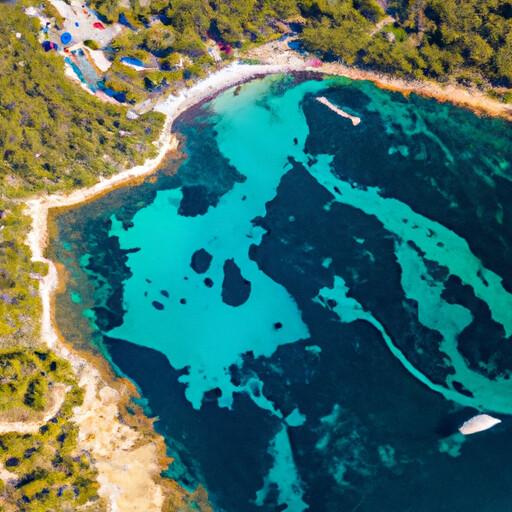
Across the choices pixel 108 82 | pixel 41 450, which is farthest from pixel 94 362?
pixel 108 82

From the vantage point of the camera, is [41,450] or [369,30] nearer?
[41,450]

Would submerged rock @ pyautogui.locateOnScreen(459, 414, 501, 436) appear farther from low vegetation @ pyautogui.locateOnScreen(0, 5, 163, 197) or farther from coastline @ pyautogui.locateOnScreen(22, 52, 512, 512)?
low vegetation @ pyautogui.locateOnScreen(0, 5, 163, 197)

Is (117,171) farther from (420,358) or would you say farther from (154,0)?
(420,358)

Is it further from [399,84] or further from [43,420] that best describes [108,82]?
[43,420]

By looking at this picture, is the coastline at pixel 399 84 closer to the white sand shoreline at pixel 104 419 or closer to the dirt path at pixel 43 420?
the white sand shoreline at pixel 104 419

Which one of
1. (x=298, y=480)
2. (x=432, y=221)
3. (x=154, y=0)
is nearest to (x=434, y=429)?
(x=298, y=480)

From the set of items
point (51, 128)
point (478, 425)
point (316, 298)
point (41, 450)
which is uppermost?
point (51, 128)

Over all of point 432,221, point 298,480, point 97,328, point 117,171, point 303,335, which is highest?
point 432,221
